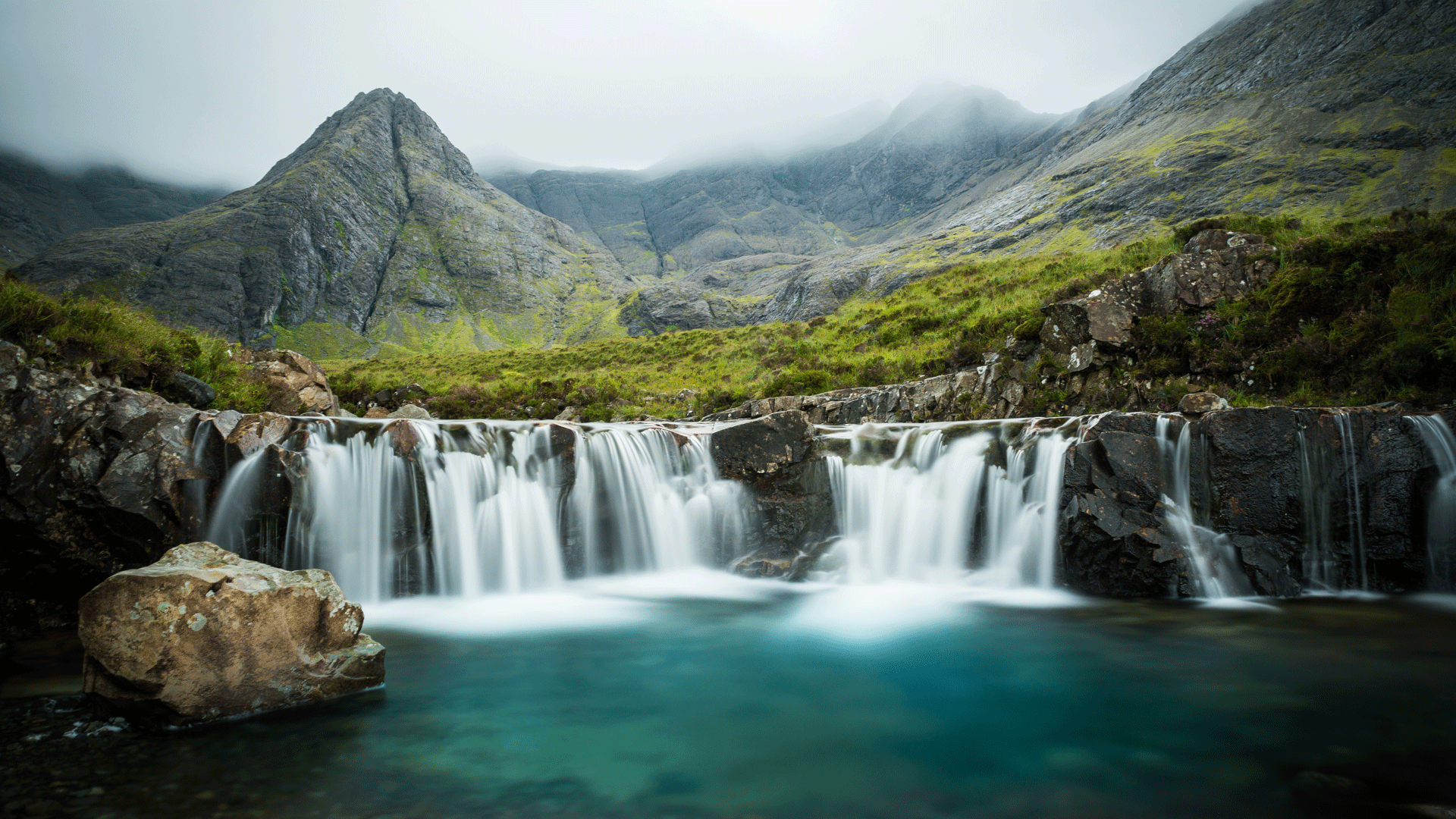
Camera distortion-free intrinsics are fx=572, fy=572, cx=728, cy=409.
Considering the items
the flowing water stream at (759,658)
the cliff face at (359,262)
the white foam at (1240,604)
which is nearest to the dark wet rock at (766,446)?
the flowing water stream at (759,658)

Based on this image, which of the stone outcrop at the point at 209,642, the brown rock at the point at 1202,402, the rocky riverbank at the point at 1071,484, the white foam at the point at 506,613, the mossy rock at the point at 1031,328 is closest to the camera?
the stone outcrop at the point at 209,642

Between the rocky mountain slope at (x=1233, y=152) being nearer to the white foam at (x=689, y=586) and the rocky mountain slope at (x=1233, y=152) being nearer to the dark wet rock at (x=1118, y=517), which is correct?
the dark wet rock at (x=1118, y=517)

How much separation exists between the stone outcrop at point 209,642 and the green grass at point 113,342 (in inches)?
212

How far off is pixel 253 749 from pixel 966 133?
22215cm

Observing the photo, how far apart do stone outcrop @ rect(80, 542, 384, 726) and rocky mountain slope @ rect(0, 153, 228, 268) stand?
146m

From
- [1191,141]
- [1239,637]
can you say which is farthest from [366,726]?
[1191,141]

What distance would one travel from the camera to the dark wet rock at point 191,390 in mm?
10039

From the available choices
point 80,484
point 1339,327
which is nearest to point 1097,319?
point 1339,327

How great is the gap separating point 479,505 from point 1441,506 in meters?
15.1

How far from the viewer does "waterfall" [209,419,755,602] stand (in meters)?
9.03

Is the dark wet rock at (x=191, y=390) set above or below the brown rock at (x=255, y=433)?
above

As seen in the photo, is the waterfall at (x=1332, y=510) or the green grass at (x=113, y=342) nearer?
the green grass at (x=113, y=342)

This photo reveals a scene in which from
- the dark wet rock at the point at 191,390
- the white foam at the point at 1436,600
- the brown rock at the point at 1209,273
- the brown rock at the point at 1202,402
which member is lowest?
the white foam at the point at 1436,600

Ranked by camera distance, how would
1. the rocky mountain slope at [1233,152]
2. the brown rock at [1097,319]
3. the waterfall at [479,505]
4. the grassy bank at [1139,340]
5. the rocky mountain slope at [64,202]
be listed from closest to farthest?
the waterfall at [479,505] < the grassy bank at [1139,340] < the brown rock at [1097,319] < the rocky mountain slope at [1233,152] < the rocky mountain slope at [64,202]
